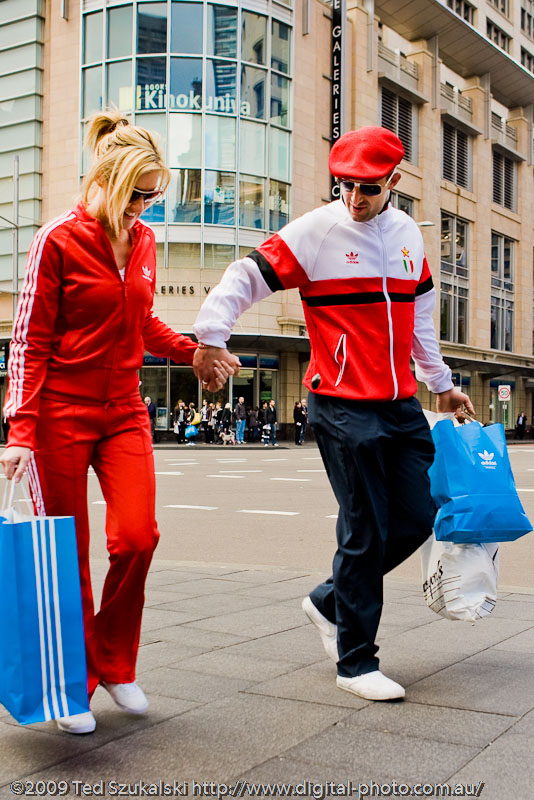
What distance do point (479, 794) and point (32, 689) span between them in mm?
1278

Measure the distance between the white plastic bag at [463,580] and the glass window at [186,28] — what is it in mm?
33157

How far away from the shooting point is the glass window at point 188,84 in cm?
3378

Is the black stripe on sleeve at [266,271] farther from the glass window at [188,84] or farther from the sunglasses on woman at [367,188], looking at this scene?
the glass window at [188,84]

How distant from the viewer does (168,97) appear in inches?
1325

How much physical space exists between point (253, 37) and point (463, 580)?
34.2 m

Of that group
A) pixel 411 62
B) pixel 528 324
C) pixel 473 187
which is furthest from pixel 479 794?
pixel 528 324

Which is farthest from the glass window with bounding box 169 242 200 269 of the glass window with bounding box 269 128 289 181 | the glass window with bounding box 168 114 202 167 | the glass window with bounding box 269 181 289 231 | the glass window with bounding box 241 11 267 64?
the glass window with bounding box 241 11 267 64

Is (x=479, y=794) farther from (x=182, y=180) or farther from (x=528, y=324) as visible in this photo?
(x=528, y=324)

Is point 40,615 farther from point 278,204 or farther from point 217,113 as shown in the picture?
point 278,204

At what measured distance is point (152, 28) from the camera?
33.8 m

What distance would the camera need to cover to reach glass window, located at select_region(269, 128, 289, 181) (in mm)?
35281

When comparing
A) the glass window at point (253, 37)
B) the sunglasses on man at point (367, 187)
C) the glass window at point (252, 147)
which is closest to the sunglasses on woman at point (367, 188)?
the sunglasses on man at point (367, 187)

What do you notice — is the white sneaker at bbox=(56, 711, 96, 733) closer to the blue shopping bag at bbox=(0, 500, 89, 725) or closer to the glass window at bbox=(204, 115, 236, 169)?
the blue shopping bag at bbox=(0, 500, 89, 725)

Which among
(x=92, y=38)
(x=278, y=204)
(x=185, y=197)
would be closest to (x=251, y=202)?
(x=278, y=204)
